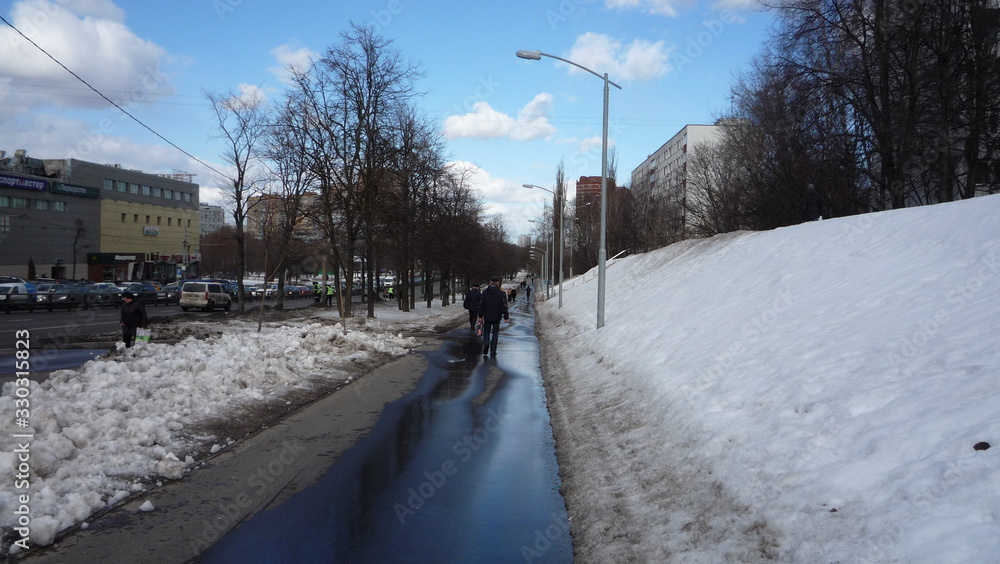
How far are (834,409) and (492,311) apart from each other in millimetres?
12258

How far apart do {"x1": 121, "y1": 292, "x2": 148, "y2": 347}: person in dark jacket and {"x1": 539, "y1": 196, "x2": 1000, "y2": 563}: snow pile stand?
32.0 feet

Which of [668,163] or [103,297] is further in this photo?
[668,163]

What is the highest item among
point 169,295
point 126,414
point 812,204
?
point 812,204

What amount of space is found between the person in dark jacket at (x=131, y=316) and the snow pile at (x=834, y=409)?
9.75m

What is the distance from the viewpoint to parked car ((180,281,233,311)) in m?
39.5

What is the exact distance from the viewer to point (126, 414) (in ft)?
25.3

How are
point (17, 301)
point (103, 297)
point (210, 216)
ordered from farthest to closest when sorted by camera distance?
point (210, 216) < point (103, 297) < point (17, 301)

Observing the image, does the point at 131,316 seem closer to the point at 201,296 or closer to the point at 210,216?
the point at 201,296

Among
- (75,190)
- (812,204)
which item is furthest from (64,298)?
(75,190)

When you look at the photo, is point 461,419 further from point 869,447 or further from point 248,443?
point 869,447

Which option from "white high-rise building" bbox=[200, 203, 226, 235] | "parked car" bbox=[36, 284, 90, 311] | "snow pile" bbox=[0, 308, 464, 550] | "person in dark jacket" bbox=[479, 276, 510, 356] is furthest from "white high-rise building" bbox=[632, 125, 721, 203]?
"white high-rise building" bbox=[200, 203, 226, 235]

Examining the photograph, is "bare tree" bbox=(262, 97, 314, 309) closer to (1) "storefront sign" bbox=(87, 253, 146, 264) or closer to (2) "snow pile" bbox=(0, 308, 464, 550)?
(2) "snow pile" bbox=(0, 308, 464, 550)

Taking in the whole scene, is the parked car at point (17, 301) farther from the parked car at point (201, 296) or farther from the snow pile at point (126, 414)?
the snow pile at point (126, 414)

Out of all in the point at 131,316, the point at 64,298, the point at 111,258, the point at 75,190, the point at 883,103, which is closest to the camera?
the point at 131,316
